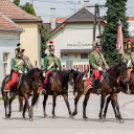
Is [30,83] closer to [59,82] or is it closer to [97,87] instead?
[59,82]

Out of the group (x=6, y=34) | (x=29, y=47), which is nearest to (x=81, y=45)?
(x=29, y=47)

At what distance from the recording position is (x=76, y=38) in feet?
236

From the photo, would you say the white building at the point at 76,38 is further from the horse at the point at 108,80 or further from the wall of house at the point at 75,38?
the horse at the point at 108,80

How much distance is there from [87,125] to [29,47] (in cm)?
3188

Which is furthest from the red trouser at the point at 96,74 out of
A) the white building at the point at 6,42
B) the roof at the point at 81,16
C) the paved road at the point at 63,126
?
the roof at the point at 81,16

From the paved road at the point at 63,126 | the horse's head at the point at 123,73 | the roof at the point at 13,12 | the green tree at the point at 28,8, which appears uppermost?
the green tree at the point at 28,8

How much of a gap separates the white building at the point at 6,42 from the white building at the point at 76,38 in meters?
35.6

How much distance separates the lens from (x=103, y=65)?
605 inches

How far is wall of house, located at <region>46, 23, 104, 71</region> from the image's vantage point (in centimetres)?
7100

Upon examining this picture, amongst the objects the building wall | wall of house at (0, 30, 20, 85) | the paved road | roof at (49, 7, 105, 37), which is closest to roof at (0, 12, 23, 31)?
wall of house at (0, 30, 20, 85)

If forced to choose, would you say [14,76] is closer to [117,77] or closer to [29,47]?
[117,77]

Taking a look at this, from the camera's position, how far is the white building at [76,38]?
70.8 metres

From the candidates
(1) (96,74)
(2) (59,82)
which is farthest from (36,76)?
(1) (96,74)

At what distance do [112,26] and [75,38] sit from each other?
11.0m
